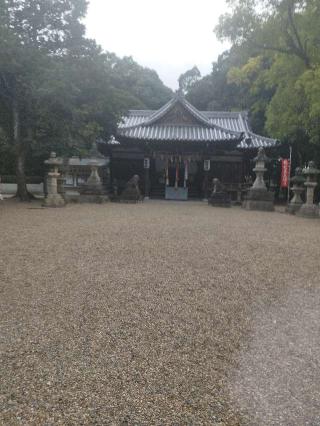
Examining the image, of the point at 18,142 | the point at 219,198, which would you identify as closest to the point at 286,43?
the point at 219,198

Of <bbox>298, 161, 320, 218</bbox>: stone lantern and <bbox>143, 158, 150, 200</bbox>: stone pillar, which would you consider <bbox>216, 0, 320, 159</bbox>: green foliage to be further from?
<bbox>143, 158, 150, 200</bbox>: stone pillar

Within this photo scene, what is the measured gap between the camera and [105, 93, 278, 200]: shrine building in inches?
776

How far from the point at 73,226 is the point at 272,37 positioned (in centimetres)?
1057

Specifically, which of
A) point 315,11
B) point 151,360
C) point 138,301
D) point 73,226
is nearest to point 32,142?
point 73,226

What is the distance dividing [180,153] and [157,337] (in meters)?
18.0

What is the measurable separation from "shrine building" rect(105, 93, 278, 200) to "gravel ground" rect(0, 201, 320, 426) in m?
14.7

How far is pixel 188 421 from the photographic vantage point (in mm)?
1817

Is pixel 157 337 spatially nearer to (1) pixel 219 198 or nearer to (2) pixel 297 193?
(2) pixel 297 193

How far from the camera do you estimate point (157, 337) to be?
107 inches

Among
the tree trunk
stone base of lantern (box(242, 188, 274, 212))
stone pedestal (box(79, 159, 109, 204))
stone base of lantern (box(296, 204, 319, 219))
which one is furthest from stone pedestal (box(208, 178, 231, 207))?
the tree trunk

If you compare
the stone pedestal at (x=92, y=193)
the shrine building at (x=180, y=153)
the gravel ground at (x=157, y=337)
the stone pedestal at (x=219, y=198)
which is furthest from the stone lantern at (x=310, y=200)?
the stone pedestal at (x=92, y=193)

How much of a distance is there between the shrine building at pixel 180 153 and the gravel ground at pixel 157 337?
14696 millimetres

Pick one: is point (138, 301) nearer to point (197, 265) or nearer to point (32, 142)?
point (197, 265)

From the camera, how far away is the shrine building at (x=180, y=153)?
19703 millimetres
